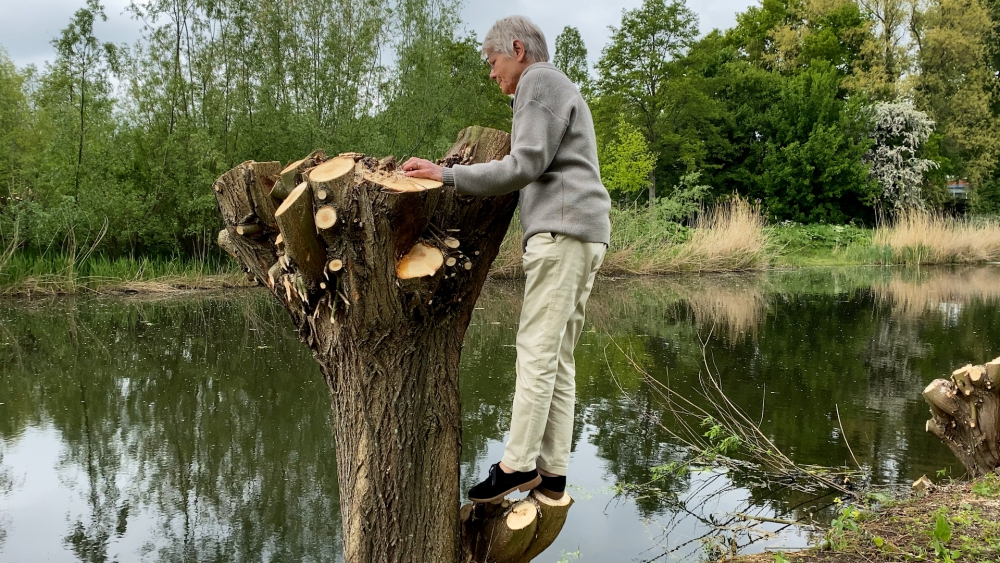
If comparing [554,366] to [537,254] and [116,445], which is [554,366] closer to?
[537,254]

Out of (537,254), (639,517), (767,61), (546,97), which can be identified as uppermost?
(767,61)

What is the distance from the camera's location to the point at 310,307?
2.29 metres

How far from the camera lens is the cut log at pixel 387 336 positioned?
6.98ft

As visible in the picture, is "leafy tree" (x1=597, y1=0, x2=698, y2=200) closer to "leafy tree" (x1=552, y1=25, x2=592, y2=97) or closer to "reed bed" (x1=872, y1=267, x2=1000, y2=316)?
"leafy tree" (x1=552, y1=25, x2=592, y2=97)

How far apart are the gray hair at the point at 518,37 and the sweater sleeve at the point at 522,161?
10.1 inches

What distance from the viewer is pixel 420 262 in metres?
2.21

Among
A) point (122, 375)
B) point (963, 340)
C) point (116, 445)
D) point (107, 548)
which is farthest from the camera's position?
point (963, 340)

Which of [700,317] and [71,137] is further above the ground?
[71,137]

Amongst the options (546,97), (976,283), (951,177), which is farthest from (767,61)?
(546,97)

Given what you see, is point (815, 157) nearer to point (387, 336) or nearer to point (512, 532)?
point (512, 532)

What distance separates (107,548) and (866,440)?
3.99 m

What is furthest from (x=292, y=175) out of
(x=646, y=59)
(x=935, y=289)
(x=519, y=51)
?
(x=646, y=59)

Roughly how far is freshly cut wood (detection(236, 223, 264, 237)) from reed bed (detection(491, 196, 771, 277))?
37.1 ft

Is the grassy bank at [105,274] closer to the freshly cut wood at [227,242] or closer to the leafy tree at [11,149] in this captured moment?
the leafy tree at [11,149]
